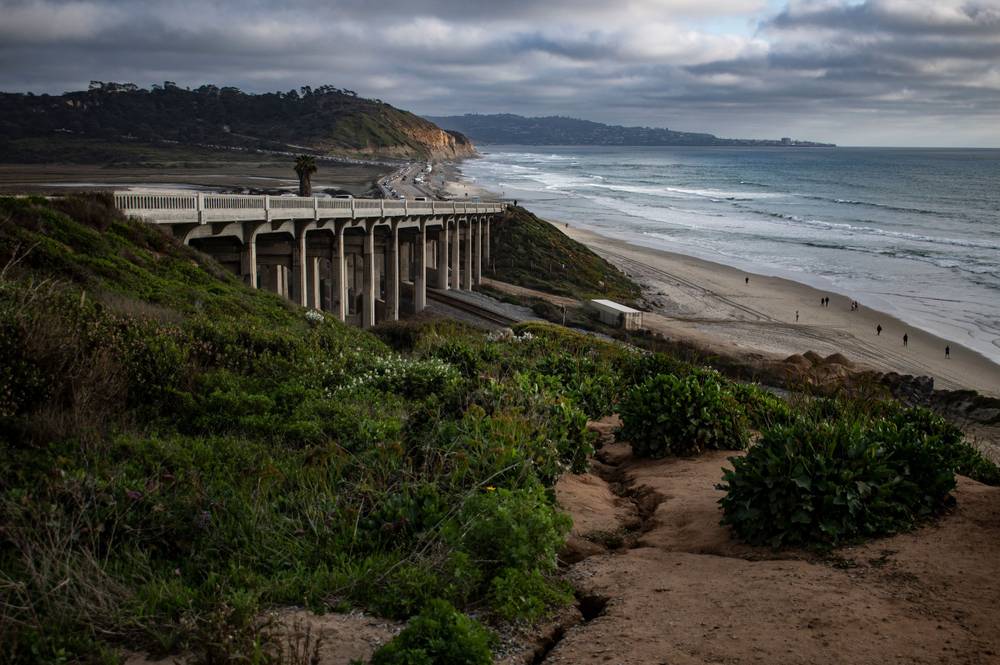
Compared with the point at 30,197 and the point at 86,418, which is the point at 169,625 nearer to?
the point at 86,418

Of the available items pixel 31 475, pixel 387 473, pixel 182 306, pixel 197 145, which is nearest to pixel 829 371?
pixel 182 306

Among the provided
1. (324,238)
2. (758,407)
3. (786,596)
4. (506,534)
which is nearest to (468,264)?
(324,238)

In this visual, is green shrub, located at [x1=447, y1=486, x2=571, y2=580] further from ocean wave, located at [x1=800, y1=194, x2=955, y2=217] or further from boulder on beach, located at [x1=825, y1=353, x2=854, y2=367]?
ocean wave, located at [x1=800, y1=194, x2=955, y2=217]

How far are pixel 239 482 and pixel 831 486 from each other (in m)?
5.61

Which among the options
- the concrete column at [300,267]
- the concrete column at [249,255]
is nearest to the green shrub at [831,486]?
the concrete column at [249,255]

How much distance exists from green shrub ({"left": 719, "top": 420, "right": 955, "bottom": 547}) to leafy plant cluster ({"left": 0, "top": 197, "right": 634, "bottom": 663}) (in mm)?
1921

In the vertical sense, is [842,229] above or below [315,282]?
above

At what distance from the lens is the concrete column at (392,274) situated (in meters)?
39.9

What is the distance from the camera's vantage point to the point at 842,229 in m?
84.9

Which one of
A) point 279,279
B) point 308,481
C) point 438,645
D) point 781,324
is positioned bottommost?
point 781,324

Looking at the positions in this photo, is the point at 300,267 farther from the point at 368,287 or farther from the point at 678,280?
the point at 678,280

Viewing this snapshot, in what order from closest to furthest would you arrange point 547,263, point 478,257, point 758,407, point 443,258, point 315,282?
point 758,407, point 315,282, point 443,258, point 478,257, point 547,263

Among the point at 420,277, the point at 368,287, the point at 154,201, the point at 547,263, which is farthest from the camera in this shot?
the point at 547,263

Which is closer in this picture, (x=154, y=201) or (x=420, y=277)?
(x=154, y=201)
